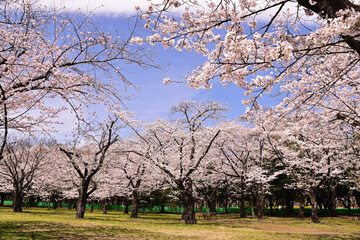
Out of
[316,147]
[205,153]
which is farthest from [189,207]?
[316,147]

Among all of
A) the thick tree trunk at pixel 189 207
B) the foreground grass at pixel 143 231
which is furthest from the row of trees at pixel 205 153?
the foreground grass at pixel 143 231

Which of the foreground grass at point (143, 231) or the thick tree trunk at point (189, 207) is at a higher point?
the thick tree trunk at point (189, 207)

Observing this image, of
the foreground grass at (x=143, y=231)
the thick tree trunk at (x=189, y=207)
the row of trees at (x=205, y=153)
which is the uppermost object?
the row of trees at (x=205, y=153)

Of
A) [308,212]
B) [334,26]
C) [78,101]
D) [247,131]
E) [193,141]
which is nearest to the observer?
[334,26]

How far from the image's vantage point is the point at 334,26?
13.3 feet

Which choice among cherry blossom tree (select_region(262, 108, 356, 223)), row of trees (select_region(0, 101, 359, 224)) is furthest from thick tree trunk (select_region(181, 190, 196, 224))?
cherry blossom tree (select_region(262, 108, 356, 223))

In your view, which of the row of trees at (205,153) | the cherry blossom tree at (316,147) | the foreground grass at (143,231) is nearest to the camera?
the foreground grass at (143,231)

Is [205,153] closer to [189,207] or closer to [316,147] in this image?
[189,207]

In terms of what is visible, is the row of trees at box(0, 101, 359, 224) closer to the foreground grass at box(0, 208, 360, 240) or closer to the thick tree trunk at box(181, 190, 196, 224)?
the thick tree trunk at box(181, 190, 196, 224)

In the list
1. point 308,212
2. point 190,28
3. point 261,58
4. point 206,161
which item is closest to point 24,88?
point 190,28

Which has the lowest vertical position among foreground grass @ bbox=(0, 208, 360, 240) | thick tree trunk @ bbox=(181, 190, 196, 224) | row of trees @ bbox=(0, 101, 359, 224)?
foreground grass @ bbox=(0, 208, 360, 240)

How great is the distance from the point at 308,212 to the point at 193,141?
35.2 m

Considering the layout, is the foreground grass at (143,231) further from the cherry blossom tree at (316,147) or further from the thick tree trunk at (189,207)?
the cherry blossom tree at (316,147)

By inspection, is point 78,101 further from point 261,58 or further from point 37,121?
point 261,58
